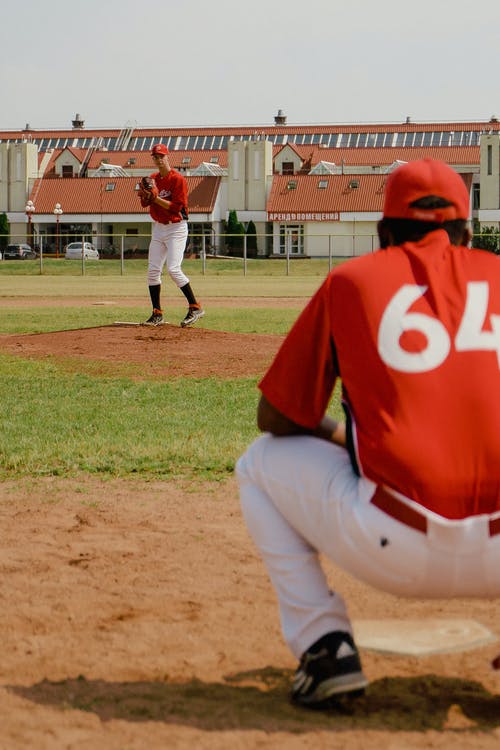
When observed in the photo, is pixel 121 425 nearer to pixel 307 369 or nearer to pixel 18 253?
pixel 307 369

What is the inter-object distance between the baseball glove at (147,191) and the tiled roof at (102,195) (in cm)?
6230

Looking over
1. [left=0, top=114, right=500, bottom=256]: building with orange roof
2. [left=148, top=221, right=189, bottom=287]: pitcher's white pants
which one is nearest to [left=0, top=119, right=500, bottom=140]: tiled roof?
[left=0, top=114, right=500, bottom=256]: building with orange roof

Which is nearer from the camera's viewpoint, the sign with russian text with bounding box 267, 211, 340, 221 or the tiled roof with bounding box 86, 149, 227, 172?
the sign with russian text with bounding box 267, 211, 340, 221

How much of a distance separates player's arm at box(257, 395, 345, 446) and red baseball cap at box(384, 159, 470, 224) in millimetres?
613

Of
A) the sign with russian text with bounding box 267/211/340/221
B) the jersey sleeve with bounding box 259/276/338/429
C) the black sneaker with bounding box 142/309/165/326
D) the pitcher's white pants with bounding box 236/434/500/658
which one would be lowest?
the black sneaker with bounding box 142/309/165/326

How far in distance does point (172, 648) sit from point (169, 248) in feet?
35.0

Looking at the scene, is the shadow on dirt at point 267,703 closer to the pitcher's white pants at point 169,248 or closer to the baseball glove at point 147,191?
the baseball glove at point 147,191

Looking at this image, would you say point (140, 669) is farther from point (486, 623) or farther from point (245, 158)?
point (245, 158)

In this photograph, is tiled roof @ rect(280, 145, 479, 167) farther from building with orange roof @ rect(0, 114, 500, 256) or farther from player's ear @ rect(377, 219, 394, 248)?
player's ear @ rect(377, 219, 394, 248)

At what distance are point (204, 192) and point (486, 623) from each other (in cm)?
7405

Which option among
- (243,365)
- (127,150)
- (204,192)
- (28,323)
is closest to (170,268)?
(243,365)

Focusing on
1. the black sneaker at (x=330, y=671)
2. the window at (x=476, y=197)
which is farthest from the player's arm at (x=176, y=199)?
the window at (x=476, y=197)

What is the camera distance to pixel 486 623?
3957 mm

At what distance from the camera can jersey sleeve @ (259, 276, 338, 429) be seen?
301cm
